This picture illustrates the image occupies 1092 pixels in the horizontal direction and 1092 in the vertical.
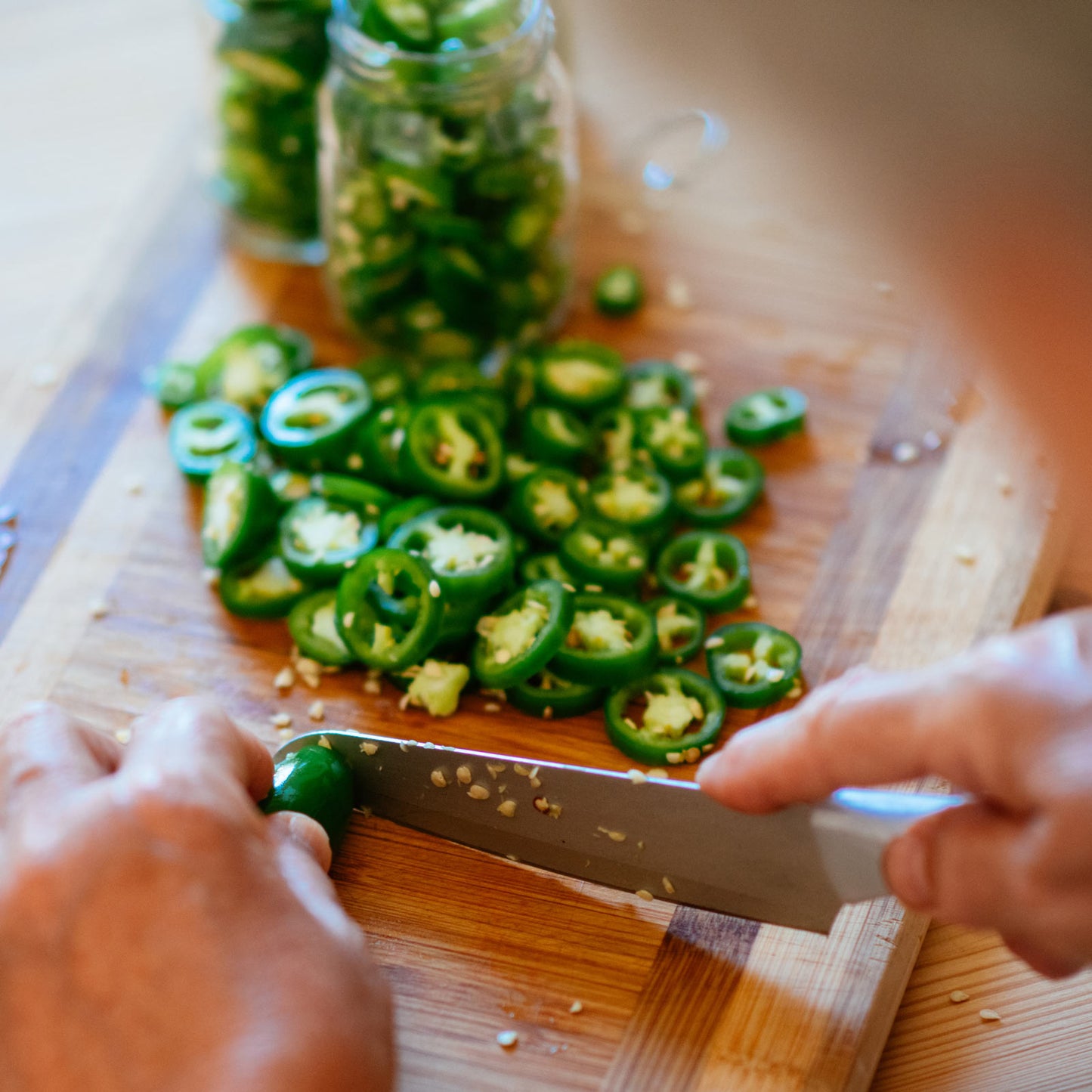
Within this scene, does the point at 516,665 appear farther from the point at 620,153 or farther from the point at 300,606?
the point at 620,153

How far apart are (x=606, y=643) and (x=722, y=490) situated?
439 millimetres

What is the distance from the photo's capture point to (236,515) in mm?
1953

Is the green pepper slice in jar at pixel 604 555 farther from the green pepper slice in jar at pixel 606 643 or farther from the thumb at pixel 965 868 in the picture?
the thumb at pixel 965 868

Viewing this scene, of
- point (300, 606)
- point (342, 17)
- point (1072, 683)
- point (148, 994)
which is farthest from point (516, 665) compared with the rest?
point (342, 17)

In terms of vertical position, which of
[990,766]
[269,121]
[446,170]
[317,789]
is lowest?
[317,789]

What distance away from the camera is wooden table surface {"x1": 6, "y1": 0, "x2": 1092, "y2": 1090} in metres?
1.55

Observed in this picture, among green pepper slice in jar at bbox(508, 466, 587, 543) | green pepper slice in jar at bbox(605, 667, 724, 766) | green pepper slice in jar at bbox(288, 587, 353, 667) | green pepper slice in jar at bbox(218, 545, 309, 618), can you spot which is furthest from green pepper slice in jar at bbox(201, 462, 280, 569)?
green pepper slice in jar at bbox(605, 667, 724, 766)

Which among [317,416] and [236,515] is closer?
[236,515]

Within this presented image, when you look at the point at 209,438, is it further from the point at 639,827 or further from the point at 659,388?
the point at 639,827

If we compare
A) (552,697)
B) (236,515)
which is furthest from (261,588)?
(552,697)

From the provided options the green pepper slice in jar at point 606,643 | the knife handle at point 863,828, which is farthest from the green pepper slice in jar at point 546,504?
the knife handle at point 863,828

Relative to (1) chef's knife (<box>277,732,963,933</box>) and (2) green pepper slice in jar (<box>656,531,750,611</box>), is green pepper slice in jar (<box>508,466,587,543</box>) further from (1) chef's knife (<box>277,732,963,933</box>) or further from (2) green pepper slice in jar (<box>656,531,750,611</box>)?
(1) chef's knife (<box>277,732,963,933</box>)

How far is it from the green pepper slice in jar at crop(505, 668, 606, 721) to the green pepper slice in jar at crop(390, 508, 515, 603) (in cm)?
15

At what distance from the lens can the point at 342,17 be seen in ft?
6.75
